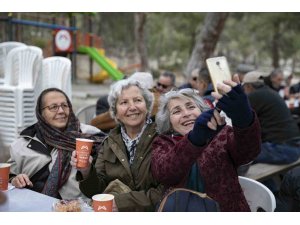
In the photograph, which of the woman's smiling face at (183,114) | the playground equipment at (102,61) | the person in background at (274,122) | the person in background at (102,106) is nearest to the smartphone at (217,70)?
the woman's smiling face at (183,114)

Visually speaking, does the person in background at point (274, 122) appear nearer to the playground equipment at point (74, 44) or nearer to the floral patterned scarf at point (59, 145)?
the floral patterned scarf at point (59, 145)

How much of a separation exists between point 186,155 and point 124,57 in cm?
2965

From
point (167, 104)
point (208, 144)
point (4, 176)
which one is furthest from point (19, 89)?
point (208, 144)

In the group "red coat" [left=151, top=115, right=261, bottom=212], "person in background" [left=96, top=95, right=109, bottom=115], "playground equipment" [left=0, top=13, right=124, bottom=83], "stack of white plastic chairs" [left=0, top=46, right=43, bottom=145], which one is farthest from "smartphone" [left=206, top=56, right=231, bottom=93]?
"playground equipment" [left=0, top=13, right=124, bottom=83]

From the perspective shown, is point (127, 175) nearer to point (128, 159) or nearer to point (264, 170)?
point (128, 159)

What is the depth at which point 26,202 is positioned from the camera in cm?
219

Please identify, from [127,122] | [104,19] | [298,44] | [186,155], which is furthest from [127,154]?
[104,19]

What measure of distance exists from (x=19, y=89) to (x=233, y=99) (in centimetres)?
341

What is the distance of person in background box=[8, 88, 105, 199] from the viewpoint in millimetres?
2771

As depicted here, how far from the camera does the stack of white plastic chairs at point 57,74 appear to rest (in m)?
4.71
